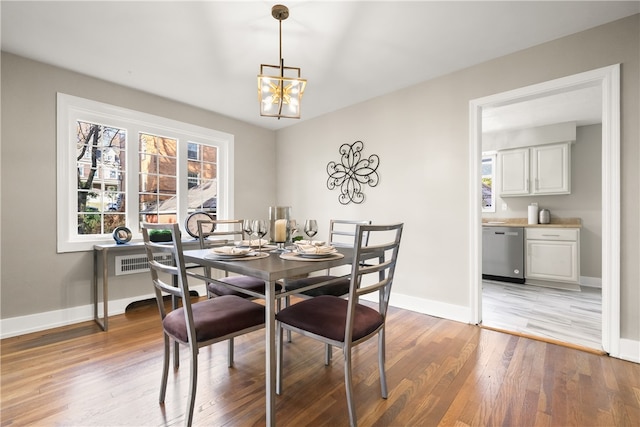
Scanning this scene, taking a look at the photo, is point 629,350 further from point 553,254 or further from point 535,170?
point 535,170

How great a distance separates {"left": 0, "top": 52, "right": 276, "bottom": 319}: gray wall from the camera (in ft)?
8.05

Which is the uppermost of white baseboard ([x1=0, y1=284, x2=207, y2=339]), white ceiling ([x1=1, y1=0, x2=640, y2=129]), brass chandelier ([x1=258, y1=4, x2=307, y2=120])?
white ceiling ([x1=1, y1=0, x2=640, y2=129])

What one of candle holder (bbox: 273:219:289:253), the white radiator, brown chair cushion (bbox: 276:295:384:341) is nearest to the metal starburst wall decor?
candle holder (bbox: 273:219:289:253)

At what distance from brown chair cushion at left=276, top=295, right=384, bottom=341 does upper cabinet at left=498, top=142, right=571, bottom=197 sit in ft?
13.5

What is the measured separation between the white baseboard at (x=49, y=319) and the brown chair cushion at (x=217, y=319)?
1.95 meters

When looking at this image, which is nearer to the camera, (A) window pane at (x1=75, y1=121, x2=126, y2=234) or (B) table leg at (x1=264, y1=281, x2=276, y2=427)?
(B) table leg at (x1=264, y1=281, x2=276, y2=427)

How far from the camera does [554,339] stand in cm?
236

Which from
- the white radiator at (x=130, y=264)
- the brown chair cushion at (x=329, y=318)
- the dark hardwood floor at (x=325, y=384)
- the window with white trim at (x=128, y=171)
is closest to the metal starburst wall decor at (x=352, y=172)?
the window with white trim at (x=128, y=171)

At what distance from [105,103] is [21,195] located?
1145 mm

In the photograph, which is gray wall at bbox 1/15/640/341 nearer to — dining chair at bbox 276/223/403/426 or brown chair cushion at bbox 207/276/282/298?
dining chair at bbox 276/223/403/426

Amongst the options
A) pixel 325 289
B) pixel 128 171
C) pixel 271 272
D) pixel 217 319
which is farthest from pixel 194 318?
pixel 128 171

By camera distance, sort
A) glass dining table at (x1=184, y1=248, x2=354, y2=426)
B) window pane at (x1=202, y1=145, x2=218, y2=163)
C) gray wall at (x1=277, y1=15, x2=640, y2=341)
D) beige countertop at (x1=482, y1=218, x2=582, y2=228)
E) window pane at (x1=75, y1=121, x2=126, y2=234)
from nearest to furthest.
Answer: glass dining table at (x1=184, y1=248, x2=354, y2=426), gray wall at (x1=277, y1=15, x2=640, y2=341), window pane at (x1=75, y1=121, x2=126, y2=234), window pane at (x1=202, y1=145, x2=218, y2=163), beige countertop at (x1=482, y1=218, x2=582, y2=228)

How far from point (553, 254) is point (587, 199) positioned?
1.02 metres

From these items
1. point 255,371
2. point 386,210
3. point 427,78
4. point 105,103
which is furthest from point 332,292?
point 105,103
